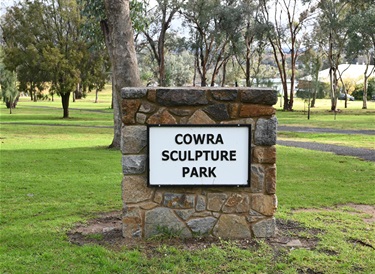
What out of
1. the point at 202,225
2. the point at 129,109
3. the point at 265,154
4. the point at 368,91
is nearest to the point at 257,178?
the point at 265,154

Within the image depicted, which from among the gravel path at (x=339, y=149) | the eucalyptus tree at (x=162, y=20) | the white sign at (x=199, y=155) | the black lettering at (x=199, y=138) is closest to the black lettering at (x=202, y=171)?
the white sign at (x=199, y=155)

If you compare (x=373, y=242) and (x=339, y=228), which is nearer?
(x=373, y=242)

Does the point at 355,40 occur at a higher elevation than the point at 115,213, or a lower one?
higher

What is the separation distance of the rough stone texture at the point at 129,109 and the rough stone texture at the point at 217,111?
27.1 inches

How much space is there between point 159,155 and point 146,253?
975 mm

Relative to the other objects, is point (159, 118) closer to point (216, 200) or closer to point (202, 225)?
point (216, 200)

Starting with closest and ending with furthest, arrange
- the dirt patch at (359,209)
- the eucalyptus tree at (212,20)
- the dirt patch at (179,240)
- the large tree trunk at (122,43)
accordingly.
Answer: the dirt patch at (179,240)
the dirt patch at (359,209)
the large tree trunk at (122,43)
the eucalyptus tree at (212,20)

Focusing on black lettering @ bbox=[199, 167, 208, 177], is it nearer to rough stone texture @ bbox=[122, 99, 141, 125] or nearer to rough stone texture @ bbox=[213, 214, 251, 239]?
rough stone texture @ bbox=[213, 214, 251, 239]

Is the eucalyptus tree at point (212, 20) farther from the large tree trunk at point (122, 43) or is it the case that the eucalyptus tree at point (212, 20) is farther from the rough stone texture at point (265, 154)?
the rough stone texture at point (265, 154)

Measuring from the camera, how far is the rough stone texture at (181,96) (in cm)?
509

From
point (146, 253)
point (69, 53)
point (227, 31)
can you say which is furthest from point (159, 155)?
point (227, 31)

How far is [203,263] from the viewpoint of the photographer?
4566 mm

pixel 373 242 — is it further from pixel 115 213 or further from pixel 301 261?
pixel 115 213

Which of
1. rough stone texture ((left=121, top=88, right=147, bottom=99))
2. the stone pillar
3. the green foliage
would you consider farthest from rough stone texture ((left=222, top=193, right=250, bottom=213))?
the green foliage
